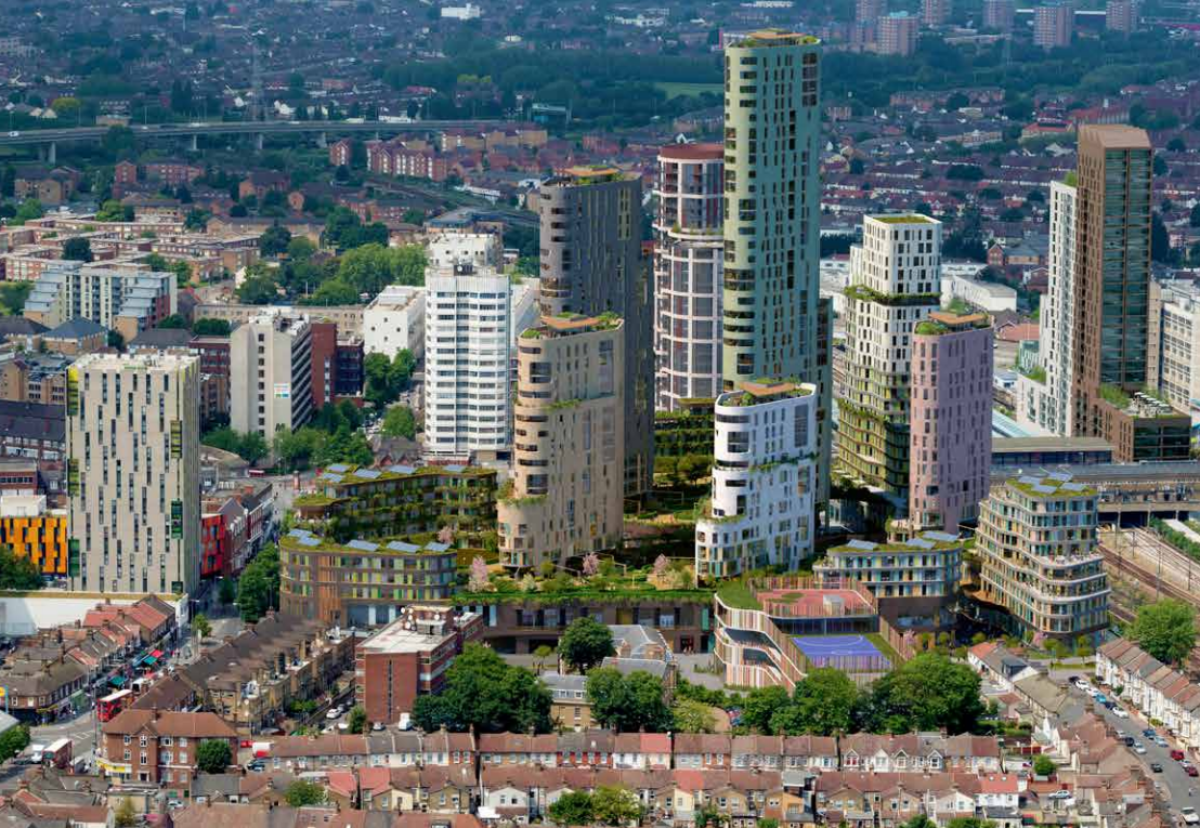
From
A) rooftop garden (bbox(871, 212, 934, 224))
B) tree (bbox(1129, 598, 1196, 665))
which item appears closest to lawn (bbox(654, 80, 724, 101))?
rooftop garden (bbox(871, 212, 934, 224))

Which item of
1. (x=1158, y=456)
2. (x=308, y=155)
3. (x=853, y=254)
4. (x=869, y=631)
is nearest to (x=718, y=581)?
(x=869, y=631)

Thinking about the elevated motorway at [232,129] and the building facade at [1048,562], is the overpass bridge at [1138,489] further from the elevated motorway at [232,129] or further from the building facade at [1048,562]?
the elevated motorway at [232,129]

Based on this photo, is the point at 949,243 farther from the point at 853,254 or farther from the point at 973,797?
the point at 973,797

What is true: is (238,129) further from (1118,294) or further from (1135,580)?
(1135,580)

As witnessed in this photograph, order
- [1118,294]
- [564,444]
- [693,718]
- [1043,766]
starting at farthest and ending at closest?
1. [1118,294]
2. [564,444]
3. [693,718]
4. [1043,766]

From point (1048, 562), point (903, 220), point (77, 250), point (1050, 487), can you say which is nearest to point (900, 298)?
point (903, 220)

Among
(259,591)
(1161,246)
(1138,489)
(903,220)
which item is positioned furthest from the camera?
(1161,246)

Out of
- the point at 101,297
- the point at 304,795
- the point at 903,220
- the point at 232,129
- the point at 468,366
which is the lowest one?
the point at 304,795
